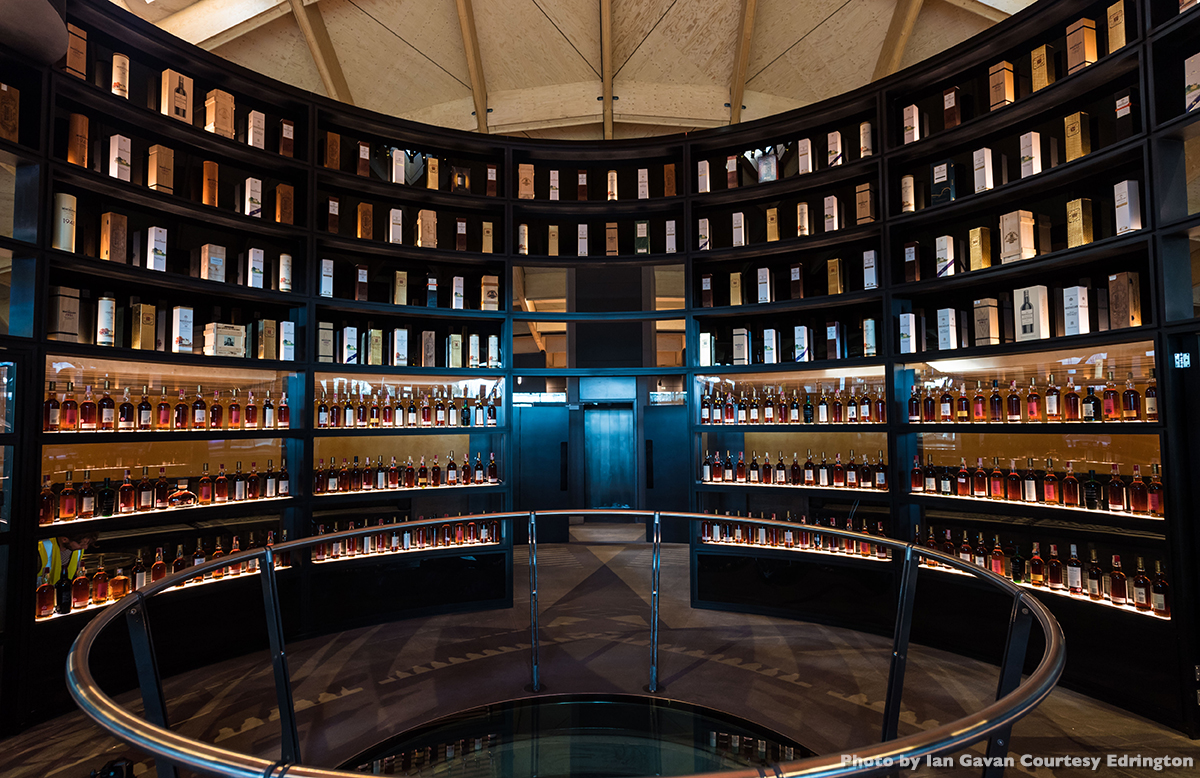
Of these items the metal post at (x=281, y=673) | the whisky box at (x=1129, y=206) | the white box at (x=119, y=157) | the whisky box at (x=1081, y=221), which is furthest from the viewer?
the white box at (x=119, y=157)

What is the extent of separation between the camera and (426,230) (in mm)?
4445

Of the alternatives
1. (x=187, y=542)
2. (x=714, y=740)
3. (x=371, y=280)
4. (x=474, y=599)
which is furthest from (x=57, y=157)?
(x=714, y=740)

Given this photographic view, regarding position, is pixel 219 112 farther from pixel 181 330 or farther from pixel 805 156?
pixel 805 156

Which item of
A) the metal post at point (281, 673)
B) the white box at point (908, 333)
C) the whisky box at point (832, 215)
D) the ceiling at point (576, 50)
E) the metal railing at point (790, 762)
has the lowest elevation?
the metal post at point (281, 673)

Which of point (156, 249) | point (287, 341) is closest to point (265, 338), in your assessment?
point (287, 341)

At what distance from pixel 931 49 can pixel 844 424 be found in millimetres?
4648

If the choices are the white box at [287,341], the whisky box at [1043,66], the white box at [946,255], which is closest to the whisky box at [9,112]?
the white box at [287,341]

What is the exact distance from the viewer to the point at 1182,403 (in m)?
2.74

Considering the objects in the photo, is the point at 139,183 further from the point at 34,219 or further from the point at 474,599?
the point at 474,599

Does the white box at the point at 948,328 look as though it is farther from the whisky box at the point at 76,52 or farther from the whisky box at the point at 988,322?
the whisky box at the point at 76,52

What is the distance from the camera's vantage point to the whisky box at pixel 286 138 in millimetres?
3912

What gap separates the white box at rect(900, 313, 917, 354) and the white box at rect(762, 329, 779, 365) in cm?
85

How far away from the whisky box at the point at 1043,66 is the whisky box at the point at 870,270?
46.6 inches

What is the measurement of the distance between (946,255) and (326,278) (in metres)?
3.95
